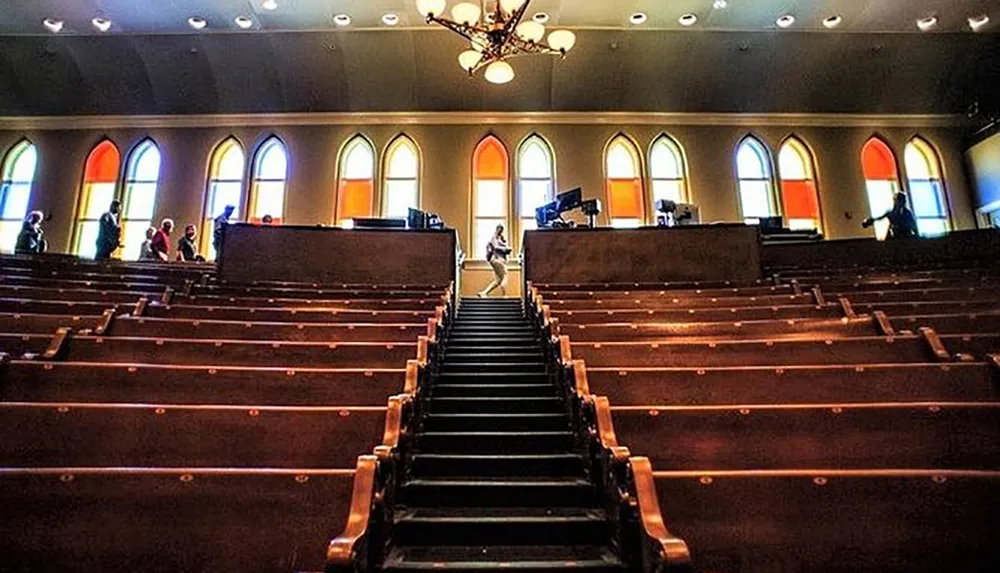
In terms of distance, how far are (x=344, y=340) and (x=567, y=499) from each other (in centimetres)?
159

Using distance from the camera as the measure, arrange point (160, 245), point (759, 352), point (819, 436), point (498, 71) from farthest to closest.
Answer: point (160, 245) → point (498, 71) → point (759, 352) → point (819, 436)

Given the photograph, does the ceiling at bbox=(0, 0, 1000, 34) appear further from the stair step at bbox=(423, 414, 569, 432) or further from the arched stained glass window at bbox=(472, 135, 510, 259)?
the stair step at bbox=(423, 414, 569, 432)

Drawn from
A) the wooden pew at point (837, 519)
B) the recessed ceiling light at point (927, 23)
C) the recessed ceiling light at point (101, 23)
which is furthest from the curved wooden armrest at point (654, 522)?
the recessed ceiling light at point (101, 23)

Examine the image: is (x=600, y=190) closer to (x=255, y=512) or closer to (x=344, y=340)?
(x=344, y=340)

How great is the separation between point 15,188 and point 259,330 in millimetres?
8444

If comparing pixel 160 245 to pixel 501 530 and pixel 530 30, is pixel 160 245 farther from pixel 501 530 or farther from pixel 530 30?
pixel 501 530

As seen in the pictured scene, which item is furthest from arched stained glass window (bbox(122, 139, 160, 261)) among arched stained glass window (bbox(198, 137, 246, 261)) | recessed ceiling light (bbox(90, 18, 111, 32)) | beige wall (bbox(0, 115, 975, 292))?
recessed ceiling light (bbox(90, 18, 111, 32))

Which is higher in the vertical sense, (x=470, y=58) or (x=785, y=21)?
(x=785, y=21)

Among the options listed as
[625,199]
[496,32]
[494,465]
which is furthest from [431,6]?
[625,199]

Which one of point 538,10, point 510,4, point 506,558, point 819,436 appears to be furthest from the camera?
point 538,10

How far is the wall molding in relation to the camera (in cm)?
886

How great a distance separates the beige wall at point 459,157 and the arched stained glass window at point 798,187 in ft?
0.40

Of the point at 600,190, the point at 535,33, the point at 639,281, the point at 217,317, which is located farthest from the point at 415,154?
the point at 217,317

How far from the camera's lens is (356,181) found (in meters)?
8.82
